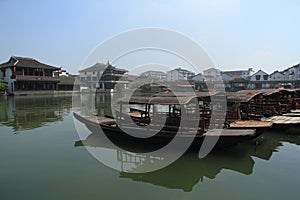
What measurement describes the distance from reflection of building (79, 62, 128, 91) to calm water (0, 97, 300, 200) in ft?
159

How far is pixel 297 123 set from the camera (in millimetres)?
10812

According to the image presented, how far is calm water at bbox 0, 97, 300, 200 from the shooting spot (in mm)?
5617

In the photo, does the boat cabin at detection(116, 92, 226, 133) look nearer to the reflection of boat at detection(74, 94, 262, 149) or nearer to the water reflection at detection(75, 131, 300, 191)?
the reflection of boat at detection(74, 94, 262, 149)

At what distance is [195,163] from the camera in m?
7.52

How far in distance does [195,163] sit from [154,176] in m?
1.59

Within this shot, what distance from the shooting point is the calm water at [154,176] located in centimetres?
562

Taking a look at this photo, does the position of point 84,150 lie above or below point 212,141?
below

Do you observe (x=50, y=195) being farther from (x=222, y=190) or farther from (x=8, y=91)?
(x=8, y=91)

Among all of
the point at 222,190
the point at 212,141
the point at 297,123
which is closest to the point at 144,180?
the point at 222,190

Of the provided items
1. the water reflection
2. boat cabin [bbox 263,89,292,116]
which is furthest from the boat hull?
boat cabin [bbox 263,89,292,116]

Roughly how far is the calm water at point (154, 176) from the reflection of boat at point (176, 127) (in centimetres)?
77

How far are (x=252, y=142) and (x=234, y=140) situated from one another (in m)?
2.46

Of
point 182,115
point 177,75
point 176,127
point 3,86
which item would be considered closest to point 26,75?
point 3,86

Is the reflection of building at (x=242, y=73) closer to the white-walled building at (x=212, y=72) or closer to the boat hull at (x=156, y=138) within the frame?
the white-walled building at (x=212, y=72)
